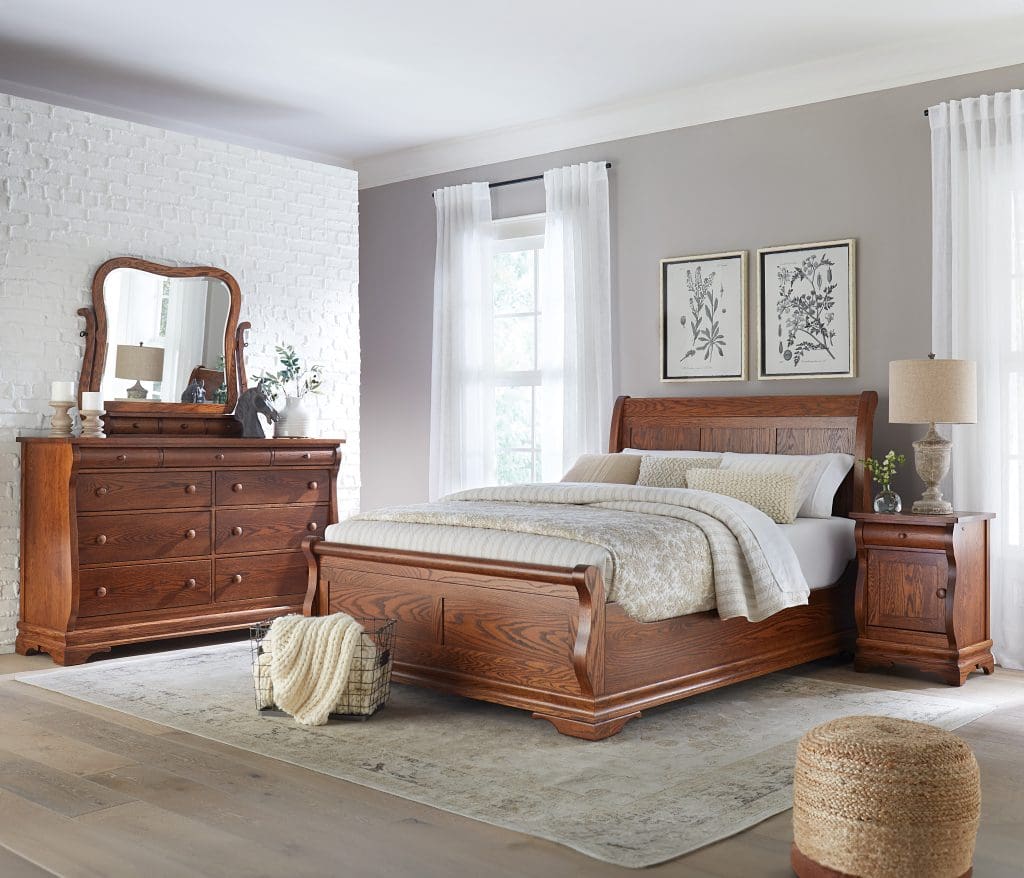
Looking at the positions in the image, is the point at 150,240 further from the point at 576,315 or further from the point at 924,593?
the point at 924,593

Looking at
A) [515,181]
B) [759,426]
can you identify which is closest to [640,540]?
[759,426]

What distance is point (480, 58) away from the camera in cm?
534

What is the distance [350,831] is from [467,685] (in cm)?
123

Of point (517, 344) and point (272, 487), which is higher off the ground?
point (517, 344)

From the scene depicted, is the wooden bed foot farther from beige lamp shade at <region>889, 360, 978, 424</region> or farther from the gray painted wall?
the gray painted wall

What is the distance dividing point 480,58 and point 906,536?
290 centimetres

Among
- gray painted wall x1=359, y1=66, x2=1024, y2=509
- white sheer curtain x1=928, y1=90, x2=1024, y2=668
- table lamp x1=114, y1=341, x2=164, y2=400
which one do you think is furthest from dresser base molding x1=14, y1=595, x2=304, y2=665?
white sheer curtain x1=928, y1=90, x2=1024, y2=668

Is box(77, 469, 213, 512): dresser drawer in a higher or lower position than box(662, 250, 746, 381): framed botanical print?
lower

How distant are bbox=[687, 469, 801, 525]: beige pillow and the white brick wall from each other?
7.95 feet

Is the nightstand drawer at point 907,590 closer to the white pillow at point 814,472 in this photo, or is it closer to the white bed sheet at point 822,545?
the white bed sheet at point 822,545

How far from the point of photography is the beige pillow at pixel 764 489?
465cm

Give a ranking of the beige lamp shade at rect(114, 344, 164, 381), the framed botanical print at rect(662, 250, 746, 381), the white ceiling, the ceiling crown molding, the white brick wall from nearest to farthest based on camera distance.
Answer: the white ceiling < the ceiling crown molding < the white brick wall < the beige lamp shade at rect(114, 344, 164, 381) < the framed botanical print at rect(662, 250, 746, 381)

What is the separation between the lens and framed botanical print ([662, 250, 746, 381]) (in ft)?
18.9

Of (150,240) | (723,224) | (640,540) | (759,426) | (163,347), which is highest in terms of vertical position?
(723,224)
